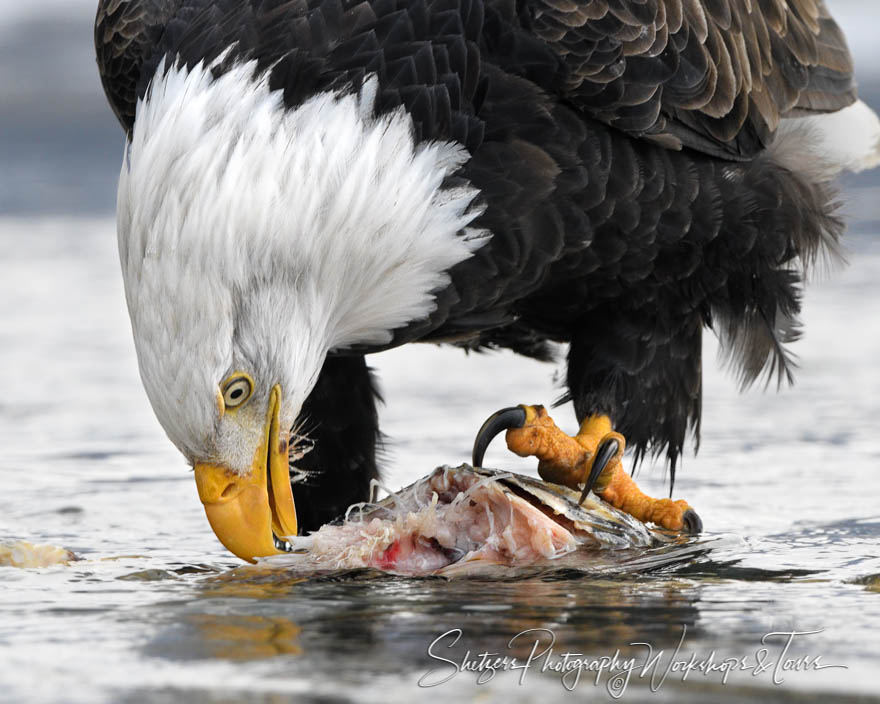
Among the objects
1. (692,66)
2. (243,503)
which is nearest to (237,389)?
(243,503)

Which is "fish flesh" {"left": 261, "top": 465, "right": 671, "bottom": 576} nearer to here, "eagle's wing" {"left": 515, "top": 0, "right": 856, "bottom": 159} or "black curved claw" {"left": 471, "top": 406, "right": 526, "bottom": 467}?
"black curved claw" {"left": 471, "top": 406, "right": 526, "bottom": 467}

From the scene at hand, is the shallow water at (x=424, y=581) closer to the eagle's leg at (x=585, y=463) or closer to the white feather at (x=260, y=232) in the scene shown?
the eagle's leg at (x=585, y=463)

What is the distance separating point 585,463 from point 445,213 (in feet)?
3.22

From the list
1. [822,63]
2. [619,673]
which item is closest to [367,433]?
[822,63]

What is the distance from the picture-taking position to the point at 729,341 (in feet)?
14.8

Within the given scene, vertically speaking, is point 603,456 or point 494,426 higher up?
point 494,426

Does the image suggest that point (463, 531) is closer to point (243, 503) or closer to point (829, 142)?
point (243, 503)

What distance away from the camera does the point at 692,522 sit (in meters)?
3.95

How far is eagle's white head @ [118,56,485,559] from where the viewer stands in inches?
120

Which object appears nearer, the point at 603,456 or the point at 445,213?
the point at 445,213

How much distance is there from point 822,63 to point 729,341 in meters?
1.05

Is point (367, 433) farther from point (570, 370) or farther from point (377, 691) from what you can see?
point (377, 691)

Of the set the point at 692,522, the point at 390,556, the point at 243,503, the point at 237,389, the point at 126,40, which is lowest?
the point at 692,522

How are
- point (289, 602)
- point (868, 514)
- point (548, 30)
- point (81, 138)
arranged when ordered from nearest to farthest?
point (289, 602) → point (548, 30) → point (868, 514) → point (81, 138)
